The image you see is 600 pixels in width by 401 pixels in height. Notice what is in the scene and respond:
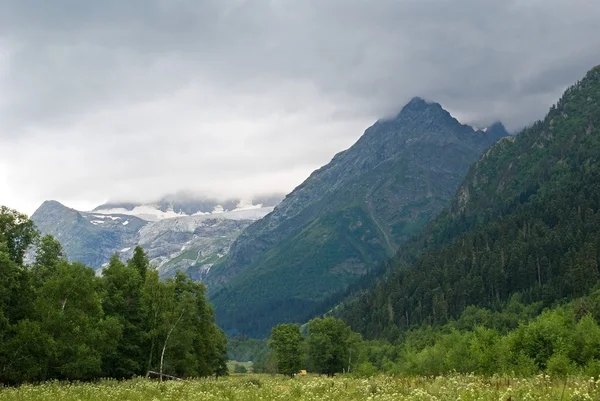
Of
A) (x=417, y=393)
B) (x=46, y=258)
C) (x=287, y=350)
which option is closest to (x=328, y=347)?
(x=287, y=350)

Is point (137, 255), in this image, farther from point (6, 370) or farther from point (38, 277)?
point (6, 370)

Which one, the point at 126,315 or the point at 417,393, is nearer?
the point at 417,393

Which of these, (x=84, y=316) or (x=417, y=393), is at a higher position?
(x=84, y=316)

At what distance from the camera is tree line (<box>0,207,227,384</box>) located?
48.3 metres

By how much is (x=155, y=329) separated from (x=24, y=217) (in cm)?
2249

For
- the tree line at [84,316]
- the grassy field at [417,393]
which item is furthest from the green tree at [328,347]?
the grassy field at [417,393]

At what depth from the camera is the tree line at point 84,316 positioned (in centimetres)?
4831

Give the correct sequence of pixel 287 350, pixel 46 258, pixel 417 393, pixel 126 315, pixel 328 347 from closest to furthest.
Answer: pixel 417 393, pixel 46 258, pixel 126 315, pixel 287 350, pixel 328 347

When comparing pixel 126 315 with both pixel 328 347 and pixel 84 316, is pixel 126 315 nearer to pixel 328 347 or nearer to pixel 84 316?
pixel 84 316

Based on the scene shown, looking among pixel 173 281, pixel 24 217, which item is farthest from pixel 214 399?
pixel 173 281

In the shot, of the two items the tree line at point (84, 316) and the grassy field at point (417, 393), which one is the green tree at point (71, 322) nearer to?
the tree line at point (84, 316)

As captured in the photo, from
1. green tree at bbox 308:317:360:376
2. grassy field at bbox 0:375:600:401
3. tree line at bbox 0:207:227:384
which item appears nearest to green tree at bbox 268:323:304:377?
green tree at bbox 308:317:360:376

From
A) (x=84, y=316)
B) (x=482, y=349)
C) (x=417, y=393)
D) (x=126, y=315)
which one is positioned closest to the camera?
(x=417, y=393)

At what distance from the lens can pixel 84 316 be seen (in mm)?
53938
